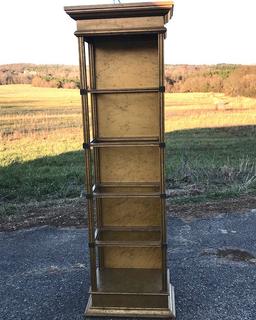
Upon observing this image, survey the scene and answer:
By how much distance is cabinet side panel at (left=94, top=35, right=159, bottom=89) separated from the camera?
11.1ft

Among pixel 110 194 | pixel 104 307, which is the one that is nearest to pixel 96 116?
pixel 110 194

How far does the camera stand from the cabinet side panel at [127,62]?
3381 millimetres

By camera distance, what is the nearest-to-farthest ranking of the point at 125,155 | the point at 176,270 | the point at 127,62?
the point at 127,62, the point at 125,155, the point at 176,270

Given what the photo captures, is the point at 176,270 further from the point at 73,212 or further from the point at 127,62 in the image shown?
the point at 73,212

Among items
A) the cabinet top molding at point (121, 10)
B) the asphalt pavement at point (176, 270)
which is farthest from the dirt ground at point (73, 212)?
the cabinet top molding at point (121, 10)

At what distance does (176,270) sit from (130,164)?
1422mm

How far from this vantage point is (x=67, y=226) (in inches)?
227

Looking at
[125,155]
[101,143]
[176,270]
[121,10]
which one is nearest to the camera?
[121,10]

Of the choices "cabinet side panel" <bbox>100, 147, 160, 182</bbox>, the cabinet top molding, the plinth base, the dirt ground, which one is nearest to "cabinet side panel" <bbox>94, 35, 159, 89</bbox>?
the cabinet top molding

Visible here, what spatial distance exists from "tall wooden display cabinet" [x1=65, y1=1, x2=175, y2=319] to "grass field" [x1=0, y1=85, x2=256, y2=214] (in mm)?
3296

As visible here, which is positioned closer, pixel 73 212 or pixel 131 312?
pixel 131 312

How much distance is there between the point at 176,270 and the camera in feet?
14.2

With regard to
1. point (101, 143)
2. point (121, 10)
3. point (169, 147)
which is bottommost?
point (169, 147)

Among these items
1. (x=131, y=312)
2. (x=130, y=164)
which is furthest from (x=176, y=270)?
(x=130, y=164)
